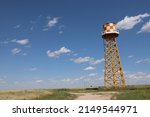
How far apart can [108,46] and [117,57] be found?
3.83 metres

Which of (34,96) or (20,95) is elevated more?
(20,95)

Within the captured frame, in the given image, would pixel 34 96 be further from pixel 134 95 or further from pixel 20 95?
pixel 134 95

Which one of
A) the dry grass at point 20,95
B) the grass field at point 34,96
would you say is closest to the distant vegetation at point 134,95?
the grass field at point 34,96

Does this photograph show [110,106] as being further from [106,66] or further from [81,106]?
[106,66]

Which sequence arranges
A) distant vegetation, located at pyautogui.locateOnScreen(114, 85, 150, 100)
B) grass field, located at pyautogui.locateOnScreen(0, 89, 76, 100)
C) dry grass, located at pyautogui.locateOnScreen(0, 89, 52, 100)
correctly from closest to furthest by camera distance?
distant vegetation, located at pyautogui.locateOnScreen(114, 85, 150, 100) < dry grass, located at pyautogui.locateOnScreen(0, 89, 52, 100) < grass field, located at pyautogui.locateOnScreen(0, 89, 76, 100)

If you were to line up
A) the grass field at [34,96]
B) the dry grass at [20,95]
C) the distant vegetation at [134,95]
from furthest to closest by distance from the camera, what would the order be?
the grass field at [34,96], the dry grass at [20,95], the distant vegetation at [134,95]

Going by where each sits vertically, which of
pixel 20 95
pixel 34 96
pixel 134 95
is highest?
pixel 20 95

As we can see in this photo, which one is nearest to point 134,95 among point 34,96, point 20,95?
point 34,96

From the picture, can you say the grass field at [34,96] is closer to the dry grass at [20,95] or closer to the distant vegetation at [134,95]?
the dry grass at [20,95]

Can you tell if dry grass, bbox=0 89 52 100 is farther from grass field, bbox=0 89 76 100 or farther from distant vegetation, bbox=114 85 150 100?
distant vegetation, bbox=114 85 150 100

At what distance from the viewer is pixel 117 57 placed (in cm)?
6994

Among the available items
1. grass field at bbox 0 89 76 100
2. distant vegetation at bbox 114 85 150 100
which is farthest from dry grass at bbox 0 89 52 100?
distant vegetation at bbox 114 85 150 100

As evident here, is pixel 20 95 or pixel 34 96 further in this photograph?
pixel 20 95

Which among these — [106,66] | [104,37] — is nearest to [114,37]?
[104,37]
